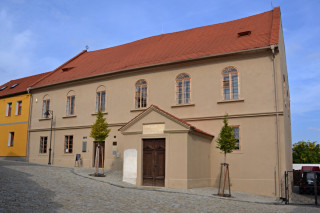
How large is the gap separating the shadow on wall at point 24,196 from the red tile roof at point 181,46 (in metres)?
11.1

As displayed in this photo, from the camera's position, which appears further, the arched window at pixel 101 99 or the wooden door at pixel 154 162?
the arched window at pixel 101 99

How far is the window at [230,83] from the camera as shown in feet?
60.2

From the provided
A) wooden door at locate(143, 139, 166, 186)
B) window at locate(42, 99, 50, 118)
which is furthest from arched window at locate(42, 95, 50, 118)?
wooden door at locate(143, 139, 166, 186)

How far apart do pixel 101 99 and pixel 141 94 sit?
3.74 meters

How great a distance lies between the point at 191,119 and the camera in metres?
19.3

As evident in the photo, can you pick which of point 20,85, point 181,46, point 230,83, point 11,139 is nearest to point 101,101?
point 181,46

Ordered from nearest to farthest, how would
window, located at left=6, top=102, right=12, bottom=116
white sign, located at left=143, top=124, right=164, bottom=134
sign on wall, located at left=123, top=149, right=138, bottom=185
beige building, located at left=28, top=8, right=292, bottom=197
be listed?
beige building, located at left=28, top=8, right=292, bottom=197 < white sign, located at left=143, top=124, right=164, bottom=134 < sign on wall, located at left=123, top=149, right=138, bottom=185 < window, located at left=6, top=102, right=12, bottom=116

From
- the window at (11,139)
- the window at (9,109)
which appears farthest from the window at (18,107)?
the window at (11,139)

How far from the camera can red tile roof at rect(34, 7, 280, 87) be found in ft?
62.1

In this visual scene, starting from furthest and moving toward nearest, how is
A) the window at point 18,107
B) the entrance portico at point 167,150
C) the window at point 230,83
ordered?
1. the window at point 18,107
2. the window at point 230,83
3. the entrance portico at point 167,150

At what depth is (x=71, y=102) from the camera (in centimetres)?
2564

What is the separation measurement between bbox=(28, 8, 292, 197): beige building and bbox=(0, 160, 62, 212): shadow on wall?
225 inches

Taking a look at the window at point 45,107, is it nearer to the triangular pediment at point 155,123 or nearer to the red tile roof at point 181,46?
the red tile roof at point 181,46

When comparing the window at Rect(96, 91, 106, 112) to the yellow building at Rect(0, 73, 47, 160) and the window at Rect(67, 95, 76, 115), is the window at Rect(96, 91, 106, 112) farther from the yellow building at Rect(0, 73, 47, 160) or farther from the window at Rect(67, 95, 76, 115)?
the yellow building at Rect(0, 73, 47, 160)
